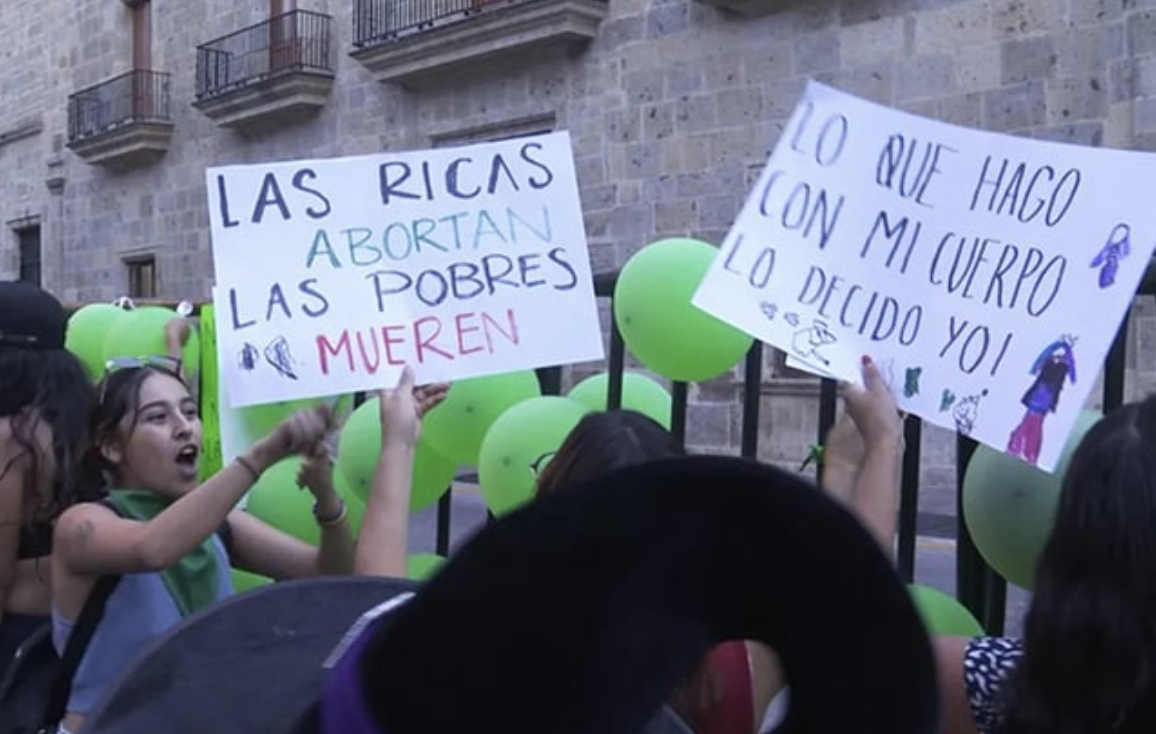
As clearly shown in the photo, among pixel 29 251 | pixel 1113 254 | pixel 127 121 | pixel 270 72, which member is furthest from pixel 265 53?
pixel 1113 254

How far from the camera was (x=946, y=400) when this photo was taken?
1954 millimetres

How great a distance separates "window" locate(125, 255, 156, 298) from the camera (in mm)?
17625

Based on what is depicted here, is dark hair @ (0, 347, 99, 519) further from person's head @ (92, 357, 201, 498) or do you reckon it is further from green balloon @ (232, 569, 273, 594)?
green balloon @ (232, 569, 273, 594)

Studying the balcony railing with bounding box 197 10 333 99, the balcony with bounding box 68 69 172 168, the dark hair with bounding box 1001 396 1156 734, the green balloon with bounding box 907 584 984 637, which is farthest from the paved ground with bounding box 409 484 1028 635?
the balcony with bounding box 68 69 172 168

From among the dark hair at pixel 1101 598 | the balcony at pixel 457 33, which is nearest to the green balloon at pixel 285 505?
the dark hair at pixel 1101 598

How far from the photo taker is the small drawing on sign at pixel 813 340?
6.72 ft

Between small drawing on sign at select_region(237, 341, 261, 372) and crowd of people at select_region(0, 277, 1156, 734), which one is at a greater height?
small drawing on sign at select_region(237, 341, 261, 372)

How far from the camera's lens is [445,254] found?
2.41 m

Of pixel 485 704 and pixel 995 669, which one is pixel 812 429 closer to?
pixel 995 669

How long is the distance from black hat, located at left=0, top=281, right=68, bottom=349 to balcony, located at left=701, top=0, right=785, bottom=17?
27.6ft

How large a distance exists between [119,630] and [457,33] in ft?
35.2

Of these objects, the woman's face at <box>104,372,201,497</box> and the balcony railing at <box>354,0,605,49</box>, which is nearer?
the woman's face at <box>104,372,201,497</box>

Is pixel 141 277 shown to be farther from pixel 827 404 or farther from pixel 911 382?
pixel 911 382

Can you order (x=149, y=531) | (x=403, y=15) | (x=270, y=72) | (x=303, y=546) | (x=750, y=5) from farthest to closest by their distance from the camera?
(x=270, y=72)
(x=403, y=15)
(x=750, y=5)
(x=303, y=546)
(x=149, y=531)
